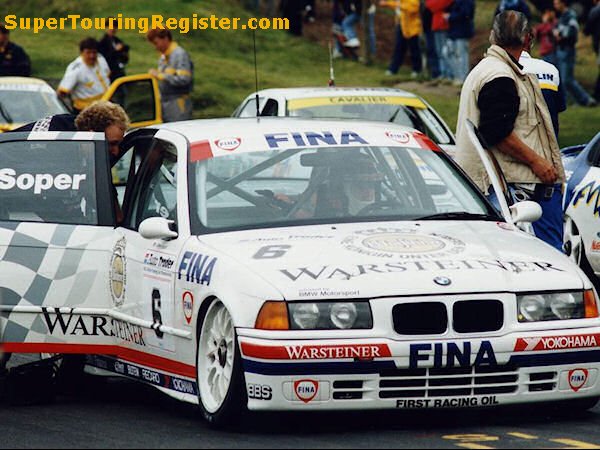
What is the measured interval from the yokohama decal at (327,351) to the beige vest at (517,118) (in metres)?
2.75

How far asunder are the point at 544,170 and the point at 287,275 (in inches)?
108

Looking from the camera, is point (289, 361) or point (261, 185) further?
point (261, 185)

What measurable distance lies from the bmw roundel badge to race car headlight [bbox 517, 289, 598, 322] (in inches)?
13.3

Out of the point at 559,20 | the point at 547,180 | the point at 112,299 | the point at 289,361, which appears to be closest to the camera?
the point at 289,361

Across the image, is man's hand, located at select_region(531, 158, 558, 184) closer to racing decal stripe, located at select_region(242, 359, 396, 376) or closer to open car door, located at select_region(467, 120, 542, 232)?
open car door, located at select_region(467, 120, 542, 232)

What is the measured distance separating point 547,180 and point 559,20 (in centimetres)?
1411

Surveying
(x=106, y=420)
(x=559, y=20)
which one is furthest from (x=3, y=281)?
(x=559, y=20)

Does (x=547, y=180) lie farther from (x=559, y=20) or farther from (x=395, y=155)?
(x=559, y=20)

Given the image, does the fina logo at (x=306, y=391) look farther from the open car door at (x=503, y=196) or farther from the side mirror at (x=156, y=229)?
the open car door at (x=503, y=196)

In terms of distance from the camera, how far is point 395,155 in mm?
8797

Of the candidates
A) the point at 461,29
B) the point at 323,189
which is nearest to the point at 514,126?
the point at 323,189

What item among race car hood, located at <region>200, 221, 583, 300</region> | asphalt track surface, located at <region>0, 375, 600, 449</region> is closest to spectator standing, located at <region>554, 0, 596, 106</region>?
race car hood, located at <region>200, 221, 583, 300</region>

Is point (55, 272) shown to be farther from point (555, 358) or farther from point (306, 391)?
point (555, 358)

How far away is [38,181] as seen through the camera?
9.12 meters
